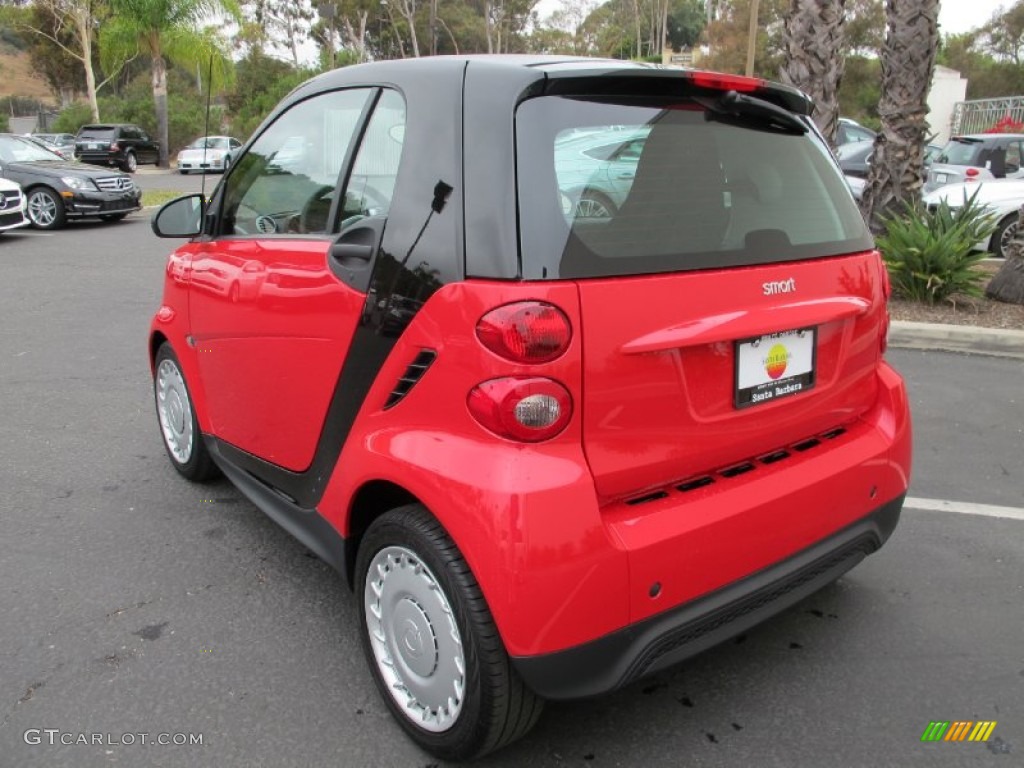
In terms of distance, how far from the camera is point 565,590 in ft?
6.36

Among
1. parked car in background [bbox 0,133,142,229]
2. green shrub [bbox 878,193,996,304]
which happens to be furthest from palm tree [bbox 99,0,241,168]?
green shrub [bbox 878,193,996,304]

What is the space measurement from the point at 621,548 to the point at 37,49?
2505 inches

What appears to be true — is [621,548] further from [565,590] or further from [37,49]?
[37,49]

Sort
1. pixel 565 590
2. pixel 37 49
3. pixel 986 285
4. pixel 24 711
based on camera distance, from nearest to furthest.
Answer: pixel 565 590 < pixel 24 711 < pixel 986 285 < pixel 37 49

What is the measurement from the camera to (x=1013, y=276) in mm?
7676

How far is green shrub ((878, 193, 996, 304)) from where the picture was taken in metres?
7.47

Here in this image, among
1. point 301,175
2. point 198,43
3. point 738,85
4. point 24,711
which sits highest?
point 198,43

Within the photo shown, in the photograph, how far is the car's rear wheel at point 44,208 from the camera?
1405cm

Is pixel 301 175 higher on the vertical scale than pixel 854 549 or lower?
higher

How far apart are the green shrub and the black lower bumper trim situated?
18.8 feet

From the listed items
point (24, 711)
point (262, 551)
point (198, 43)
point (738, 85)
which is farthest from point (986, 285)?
point (198, 43)

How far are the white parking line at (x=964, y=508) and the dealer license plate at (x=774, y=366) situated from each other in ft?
5.97

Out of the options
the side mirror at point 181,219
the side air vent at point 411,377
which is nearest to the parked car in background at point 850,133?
the side mirror at point 181,219

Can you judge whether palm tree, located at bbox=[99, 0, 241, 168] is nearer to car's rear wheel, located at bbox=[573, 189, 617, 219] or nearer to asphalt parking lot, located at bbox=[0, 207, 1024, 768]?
asphalt parking lot, located at bbox=[0, 207, 1024, 768]
